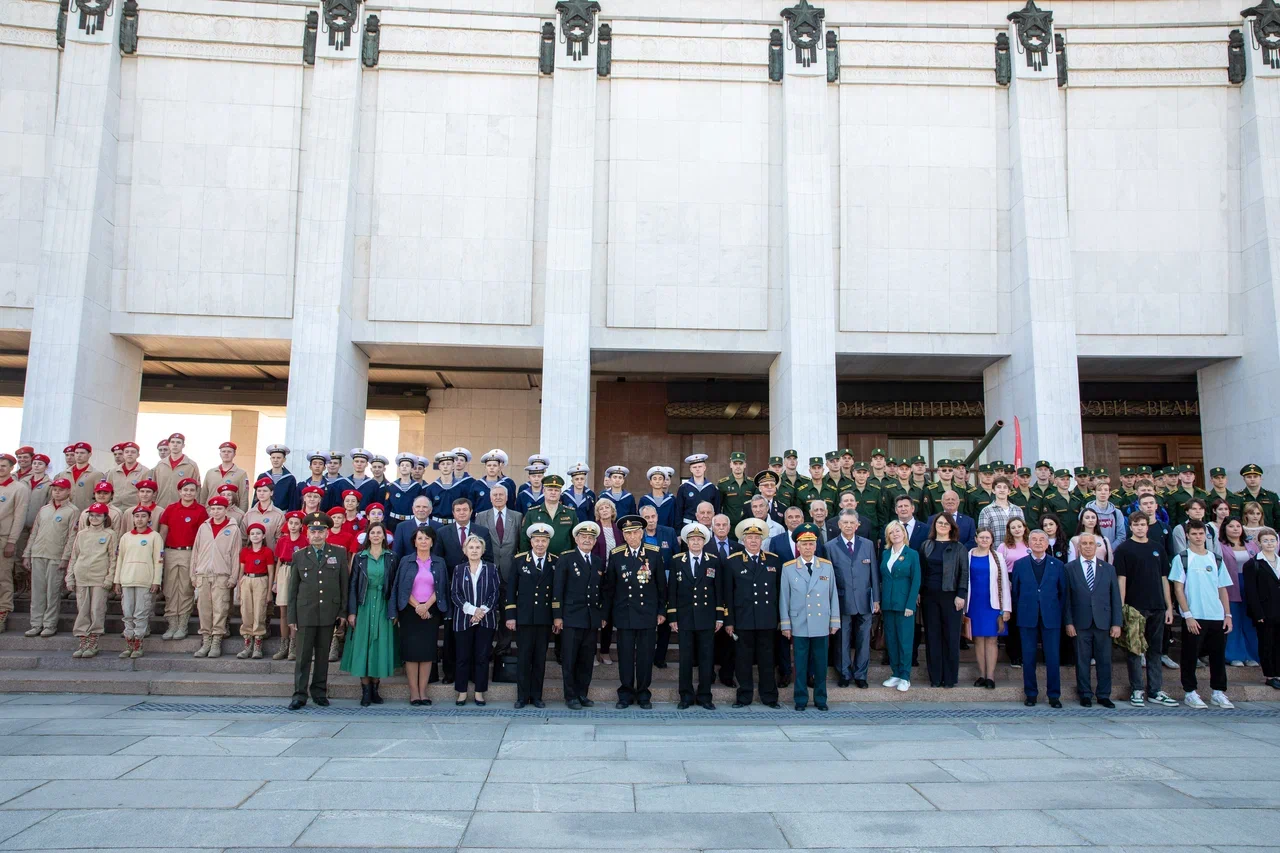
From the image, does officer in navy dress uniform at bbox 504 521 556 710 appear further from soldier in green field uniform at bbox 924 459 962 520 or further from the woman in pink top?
soldier in green field uniform at bbox 924 459 962 520

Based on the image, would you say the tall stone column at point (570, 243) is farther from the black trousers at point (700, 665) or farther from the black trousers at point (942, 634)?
the black trousers at point (942, 634)

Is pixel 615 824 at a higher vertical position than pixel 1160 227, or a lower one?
lower

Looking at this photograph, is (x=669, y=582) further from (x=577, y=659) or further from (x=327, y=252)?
(x=327, y=252)

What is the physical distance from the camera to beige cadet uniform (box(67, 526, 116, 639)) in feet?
32.6

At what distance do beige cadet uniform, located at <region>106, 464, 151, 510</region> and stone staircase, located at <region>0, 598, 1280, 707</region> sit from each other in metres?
1.85

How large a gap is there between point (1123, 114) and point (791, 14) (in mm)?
7178

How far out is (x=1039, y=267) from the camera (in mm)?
17031

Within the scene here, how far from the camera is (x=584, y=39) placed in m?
17.4

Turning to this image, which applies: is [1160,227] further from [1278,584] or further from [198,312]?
[198,312]

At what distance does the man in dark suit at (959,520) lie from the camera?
1002 cm

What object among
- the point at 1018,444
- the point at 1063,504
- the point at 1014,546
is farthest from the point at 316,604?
the point at 1018,444

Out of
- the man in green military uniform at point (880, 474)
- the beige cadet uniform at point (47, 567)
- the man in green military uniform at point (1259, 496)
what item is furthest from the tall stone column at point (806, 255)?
the beige cadet uniform at point (47, 567)

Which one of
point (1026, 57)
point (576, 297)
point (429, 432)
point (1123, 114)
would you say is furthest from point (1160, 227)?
point (429, 432)

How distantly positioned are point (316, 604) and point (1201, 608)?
957cm
